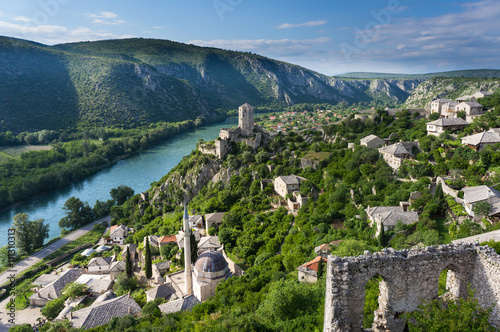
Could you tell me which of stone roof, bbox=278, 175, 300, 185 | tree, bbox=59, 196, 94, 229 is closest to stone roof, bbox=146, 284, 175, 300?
stone roof, bbox=278, 175, 300, 185

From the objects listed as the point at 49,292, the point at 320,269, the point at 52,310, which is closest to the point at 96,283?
the point at 49,292

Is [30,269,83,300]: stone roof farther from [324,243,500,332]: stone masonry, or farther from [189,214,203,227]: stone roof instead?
[324,243,500,332]: stone masonry

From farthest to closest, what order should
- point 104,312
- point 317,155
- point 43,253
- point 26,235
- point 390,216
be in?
point 26,235 < point 43,253 < point 317,155 < point 104,312 < point 390,216

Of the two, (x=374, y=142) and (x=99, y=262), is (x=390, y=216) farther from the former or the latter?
(x=99, y=262)

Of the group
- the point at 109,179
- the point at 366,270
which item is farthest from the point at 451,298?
the point at 109,179

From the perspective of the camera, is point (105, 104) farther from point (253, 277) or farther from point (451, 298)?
point (451, 298)

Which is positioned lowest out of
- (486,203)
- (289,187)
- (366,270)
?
(289,187)
